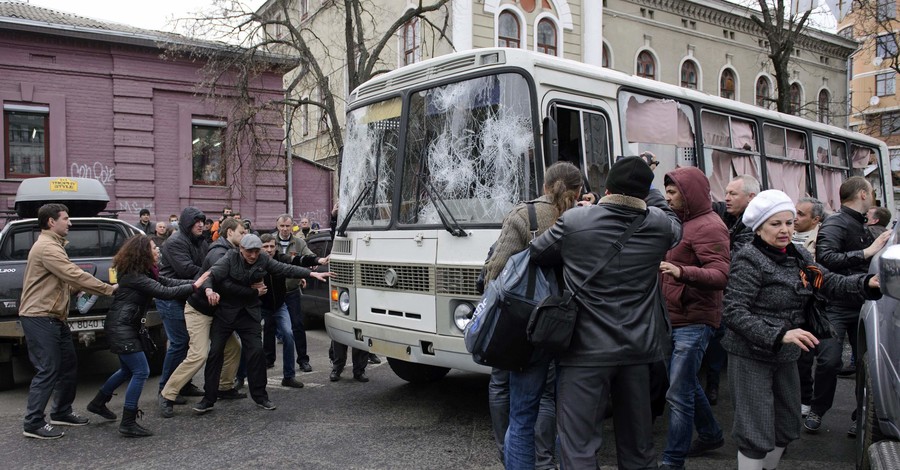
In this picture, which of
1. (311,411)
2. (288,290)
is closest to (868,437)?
(311,411)

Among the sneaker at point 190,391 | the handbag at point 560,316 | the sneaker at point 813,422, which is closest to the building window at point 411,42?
the sneaker at point 190,391

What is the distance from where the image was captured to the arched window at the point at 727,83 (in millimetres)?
28016

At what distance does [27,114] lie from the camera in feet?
55.7

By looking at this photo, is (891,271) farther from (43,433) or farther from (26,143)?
(26,143)

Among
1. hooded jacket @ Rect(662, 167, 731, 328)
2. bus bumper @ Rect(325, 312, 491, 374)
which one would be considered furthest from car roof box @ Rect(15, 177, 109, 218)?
hooded jacket @ Rect(662, 167, 731, 328)

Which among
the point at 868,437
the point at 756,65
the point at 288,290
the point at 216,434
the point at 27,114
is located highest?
the point at 756,65

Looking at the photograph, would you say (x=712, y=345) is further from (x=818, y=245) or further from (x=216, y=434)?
(x=216, y=434)

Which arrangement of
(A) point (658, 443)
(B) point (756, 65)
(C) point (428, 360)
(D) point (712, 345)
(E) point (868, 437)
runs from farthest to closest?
(B) point (756, 65) → (D) point (712, 345) → (C) point (428, 360) → (A) point (658, 443) → (E) point (868, 437)

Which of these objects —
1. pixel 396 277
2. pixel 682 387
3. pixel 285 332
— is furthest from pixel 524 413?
pixel 285 332

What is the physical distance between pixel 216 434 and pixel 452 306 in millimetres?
2261

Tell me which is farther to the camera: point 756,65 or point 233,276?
point 756,65

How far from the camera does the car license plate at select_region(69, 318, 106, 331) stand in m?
7.12

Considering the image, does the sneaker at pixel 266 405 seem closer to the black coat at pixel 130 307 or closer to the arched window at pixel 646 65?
the black coat at pixel 130 307

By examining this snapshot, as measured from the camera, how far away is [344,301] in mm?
6492
